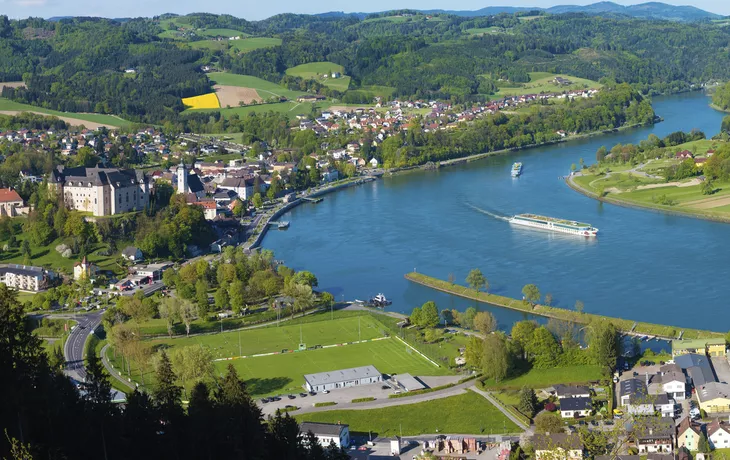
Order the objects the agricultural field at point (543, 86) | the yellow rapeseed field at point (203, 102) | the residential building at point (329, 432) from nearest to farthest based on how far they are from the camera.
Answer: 1. the residential building at point (329, 432)
2. the yellow rapeseed field at point (203, 102)
3. the agricultural field at point (543, 86)

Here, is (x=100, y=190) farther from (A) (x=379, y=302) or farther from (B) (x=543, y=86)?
(B) (x=543, y=86)

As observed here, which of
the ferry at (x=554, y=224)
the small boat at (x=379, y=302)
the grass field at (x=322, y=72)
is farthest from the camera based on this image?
the grass field at (x=322, y=72)

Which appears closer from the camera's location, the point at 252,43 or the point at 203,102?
the point at 203,102

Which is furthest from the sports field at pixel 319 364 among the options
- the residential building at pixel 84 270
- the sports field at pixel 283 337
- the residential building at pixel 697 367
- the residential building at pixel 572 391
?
the residential building at pixel 84 270

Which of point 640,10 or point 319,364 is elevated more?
point 640,10

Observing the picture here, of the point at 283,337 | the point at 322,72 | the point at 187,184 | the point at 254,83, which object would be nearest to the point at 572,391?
the point at 283,337

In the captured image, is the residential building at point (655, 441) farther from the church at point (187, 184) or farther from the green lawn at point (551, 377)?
the church at point (187, 184)

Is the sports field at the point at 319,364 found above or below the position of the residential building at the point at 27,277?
below
